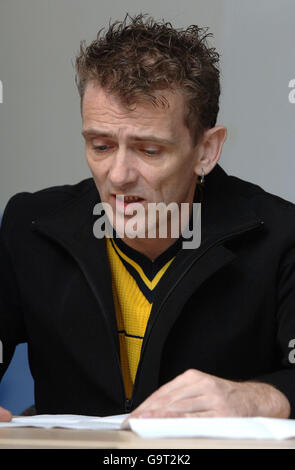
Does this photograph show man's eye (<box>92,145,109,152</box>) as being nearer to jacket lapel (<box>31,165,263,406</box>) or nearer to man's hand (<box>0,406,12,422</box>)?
jacket lapel (<box>31,165,263,406</box>)

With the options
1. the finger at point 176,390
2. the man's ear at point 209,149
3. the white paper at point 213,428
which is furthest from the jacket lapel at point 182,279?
the white paper at point 213,428

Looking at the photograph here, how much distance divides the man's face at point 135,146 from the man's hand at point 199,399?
0.40 m

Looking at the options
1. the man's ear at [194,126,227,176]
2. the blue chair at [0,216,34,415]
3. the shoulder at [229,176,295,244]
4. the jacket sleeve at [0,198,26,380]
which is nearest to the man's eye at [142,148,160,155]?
the man's ear at [194,126,227,176]

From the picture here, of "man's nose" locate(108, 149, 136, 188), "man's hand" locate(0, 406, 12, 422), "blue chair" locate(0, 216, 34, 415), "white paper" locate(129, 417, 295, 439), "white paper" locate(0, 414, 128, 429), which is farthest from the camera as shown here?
"blue chair" locate(0, 216, 34, 415)

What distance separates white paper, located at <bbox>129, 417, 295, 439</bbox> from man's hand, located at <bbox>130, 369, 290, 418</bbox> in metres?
0.10

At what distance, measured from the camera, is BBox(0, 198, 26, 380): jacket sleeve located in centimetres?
164

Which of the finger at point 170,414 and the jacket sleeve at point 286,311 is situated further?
the jacket sleeve at point 286,311

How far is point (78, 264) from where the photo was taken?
1550 mm

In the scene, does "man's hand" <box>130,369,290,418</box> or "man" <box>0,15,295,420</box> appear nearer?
"man's hand" <box>130,369,290,418</box>

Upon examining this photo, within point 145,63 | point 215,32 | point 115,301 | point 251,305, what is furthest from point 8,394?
point 215,32

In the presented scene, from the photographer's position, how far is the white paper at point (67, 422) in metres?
1.05

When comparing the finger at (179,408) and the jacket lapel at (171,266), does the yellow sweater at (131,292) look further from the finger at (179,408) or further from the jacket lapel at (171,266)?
the finger at (179,408)
